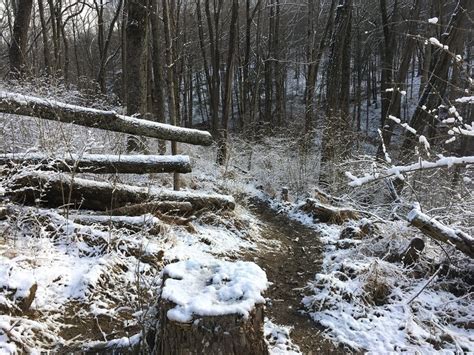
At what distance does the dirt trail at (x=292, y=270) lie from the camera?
11.8ft

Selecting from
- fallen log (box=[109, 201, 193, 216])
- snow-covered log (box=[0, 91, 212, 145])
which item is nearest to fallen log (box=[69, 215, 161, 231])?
fallen log (box=[109, 201, 193, 216])

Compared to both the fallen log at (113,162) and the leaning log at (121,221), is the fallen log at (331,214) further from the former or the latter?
the leaning log at (121,221)

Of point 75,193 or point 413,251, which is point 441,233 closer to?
point 413,251

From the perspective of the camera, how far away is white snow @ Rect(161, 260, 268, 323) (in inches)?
90.4

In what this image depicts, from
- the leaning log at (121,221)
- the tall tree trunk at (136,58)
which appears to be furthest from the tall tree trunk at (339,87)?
the leaning log at (121,221)

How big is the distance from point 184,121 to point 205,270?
2702 centimetres

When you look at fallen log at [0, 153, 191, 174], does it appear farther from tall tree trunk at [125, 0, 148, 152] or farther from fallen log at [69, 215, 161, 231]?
tall tree trunk at [125, 0, 148, 152]

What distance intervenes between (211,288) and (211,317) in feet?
1.00

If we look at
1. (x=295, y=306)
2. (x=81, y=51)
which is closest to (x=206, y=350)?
(x=295, y=306)

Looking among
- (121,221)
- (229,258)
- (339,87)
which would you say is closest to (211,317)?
(121,221)

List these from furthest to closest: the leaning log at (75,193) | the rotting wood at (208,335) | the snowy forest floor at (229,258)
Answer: the leaning log at (75,193) → the snowy forest floor at (229,258) → the rotting wood at (208,335)

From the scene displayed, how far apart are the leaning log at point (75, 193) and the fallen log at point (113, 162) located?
0.16 m

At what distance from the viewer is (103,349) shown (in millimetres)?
2586

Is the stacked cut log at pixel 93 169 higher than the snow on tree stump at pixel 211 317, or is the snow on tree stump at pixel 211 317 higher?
the stacked cut log at pixel 93 169
